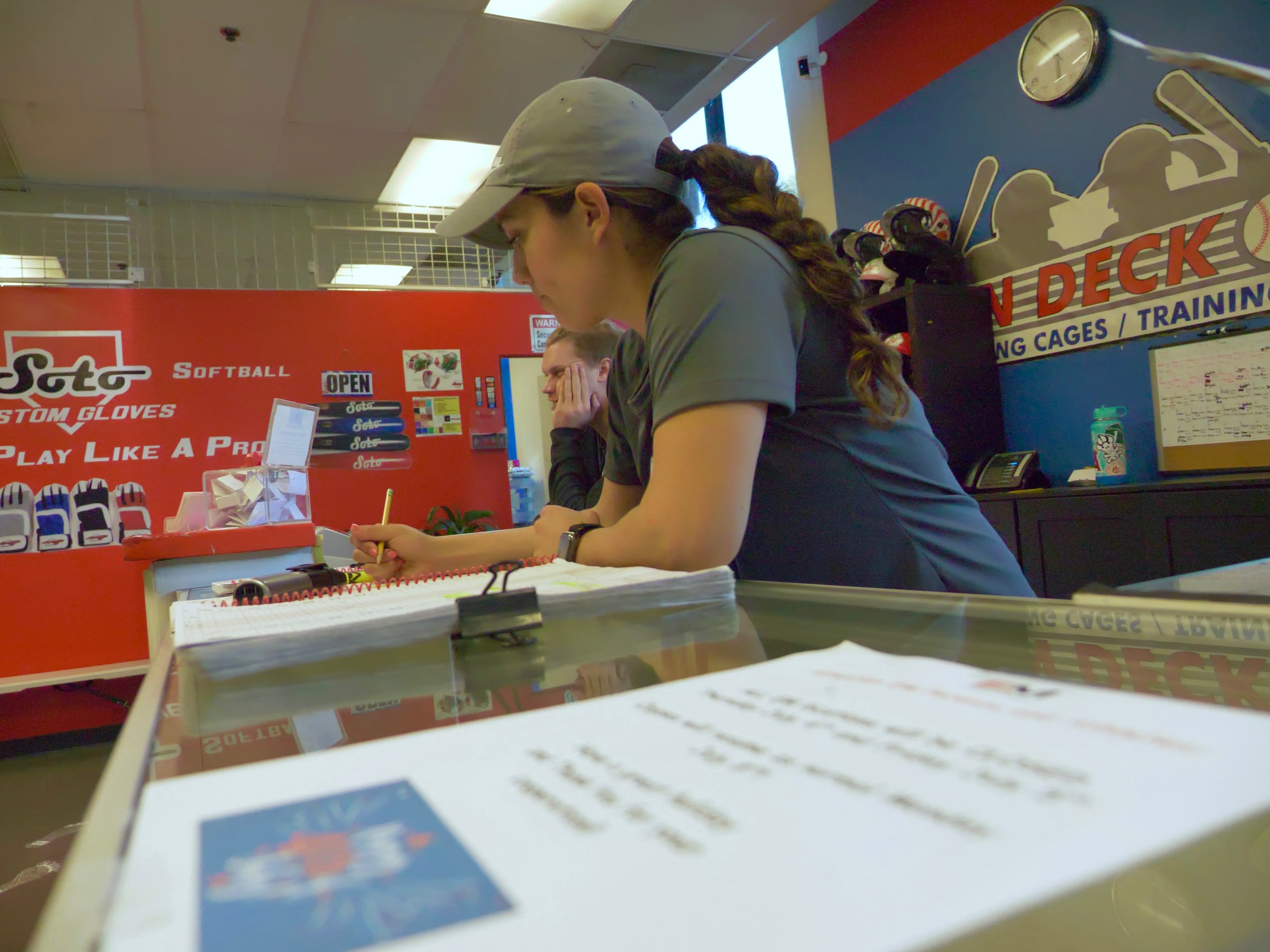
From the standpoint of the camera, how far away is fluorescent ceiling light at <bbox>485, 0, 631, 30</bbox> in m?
3.70

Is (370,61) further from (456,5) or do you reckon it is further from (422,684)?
(422,684)

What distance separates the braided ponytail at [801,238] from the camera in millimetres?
985

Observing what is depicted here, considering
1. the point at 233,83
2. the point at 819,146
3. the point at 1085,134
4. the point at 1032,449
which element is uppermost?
the point at 233,83

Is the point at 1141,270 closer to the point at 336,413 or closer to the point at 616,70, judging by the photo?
the point at 616,70

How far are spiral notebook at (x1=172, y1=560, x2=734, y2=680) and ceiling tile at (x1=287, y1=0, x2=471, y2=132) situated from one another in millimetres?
3495

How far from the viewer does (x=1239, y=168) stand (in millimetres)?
2410

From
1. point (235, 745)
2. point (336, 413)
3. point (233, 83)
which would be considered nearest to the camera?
point (235, 745)

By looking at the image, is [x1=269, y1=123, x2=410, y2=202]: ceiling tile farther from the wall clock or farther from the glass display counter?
the glass display counter

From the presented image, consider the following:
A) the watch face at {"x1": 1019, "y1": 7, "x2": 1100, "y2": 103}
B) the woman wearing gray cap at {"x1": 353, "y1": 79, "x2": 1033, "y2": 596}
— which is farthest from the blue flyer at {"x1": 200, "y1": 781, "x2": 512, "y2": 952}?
the watch face at {"x1": 1019, "y1": 7, "x2": 1100, "y2": 103}

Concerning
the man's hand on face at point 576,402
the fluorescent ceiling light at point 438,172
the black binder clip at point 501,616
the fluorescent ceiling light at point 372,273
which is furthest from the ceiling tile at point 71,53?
the black binder clip at point 501,616

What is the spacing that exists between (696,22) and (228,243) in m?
3.62

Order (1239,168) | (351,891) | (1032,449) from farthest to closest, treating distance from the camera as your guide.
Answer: (1032,449) → (1239,168) → (351,891)

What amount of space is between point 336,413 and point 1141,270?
400 centimetres

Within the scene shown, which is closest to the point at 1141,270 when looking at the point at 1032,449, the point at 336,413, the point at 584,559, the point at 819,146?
the point at 1032,449
